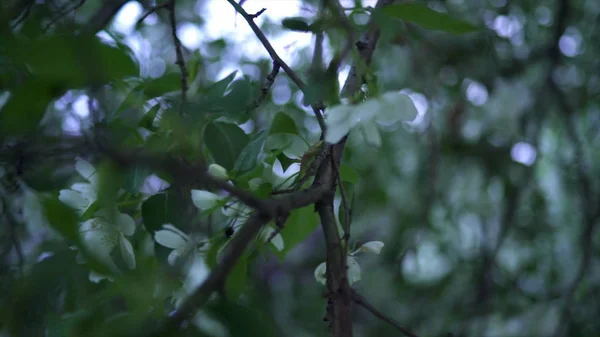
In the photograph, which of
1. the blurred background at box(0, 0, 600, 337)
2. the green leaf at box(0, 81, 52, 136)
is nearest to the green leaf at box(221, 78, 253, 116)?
the green leaf at box(0, 81, 52, 136)

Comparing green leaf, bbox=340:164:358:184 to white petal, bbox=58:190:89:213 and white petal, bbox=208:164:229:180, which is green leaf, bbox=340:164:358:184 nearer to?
white petal, bbox=208:164:229:180

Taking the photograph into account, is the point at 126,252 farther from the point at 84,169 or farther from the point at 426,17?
the point at 426,17

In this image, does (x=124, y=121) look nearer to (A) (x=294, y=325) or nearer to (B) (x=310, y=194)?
(B) (x=310, y=194)

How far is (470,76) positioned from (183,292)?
5.11 ft

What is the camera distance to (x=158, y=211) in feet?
2.51

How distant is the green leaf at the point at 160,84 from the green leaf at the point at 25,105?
0.24m

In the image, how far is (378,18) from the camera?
0.55 meters

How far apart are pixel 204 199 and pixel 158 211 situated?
9 cm

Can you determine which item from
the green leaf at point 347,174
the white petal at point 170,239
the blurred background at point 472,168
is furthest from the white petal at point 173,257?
the blurred background at point 472,168

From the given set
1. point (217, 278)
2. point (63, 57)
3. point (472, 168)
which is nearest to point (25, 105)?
point (63, 57)

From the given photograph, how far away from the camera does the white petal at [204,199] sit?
0.71 metres

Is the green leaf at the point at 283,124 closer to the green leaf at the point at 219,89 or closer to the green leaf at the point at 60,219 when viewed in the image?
the green leaf at the point at 219,89

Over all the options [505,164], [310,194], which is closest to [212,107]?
[310,194]

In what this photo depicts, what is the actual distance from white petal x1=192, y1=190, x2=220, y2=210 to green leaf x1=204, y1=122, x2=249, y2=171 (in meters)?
0.07
